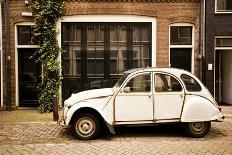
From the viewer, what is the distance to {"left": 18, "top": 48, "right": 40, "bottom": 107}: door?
47.1 ft

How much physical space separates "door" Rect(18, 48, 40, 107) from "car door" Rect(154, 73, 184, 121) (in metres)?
6.98

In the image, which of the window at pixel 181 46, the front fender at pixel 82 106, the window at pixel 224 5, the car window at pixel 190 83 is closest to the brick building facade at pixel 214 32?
the window at pixel 224 5

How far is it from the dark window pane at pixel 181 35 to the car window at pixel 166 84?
5707 millimetres

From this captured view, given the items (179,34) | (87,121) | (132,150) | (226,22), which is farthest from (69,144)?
(226,22)

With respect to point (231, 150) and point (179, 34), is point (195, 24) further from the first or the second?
point (231, 150)

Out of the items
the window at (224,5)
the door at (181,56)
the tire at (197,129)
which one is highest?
the window at (224,5)

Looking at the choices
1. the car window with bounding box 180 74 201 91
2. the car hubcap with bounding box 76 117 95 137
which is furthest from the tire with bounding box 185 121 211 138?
the car hubcap with bounding box 76 117 95 137

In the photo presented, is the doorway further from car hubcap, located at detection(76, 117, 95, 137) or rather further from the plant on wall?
car hubcap, located at detection(76, 117, 95, 137)

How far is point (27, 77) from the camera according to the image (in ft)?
47.4

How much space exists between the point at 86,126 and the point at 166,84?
251cm

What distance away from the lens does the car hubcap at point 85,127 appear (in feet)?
29.8

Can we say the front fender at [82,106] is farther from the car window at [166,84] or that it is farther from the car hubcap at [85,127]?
the car window at [166,84]

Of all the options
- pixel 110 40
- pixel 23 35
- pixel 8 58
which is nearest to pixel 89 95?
pixel 110 40

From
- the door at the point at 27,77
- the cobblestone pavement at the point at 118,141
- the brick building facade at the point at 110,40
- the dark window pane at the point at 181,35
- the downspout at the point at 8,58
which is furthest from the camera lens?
the dark window pane at the point at 181,35
